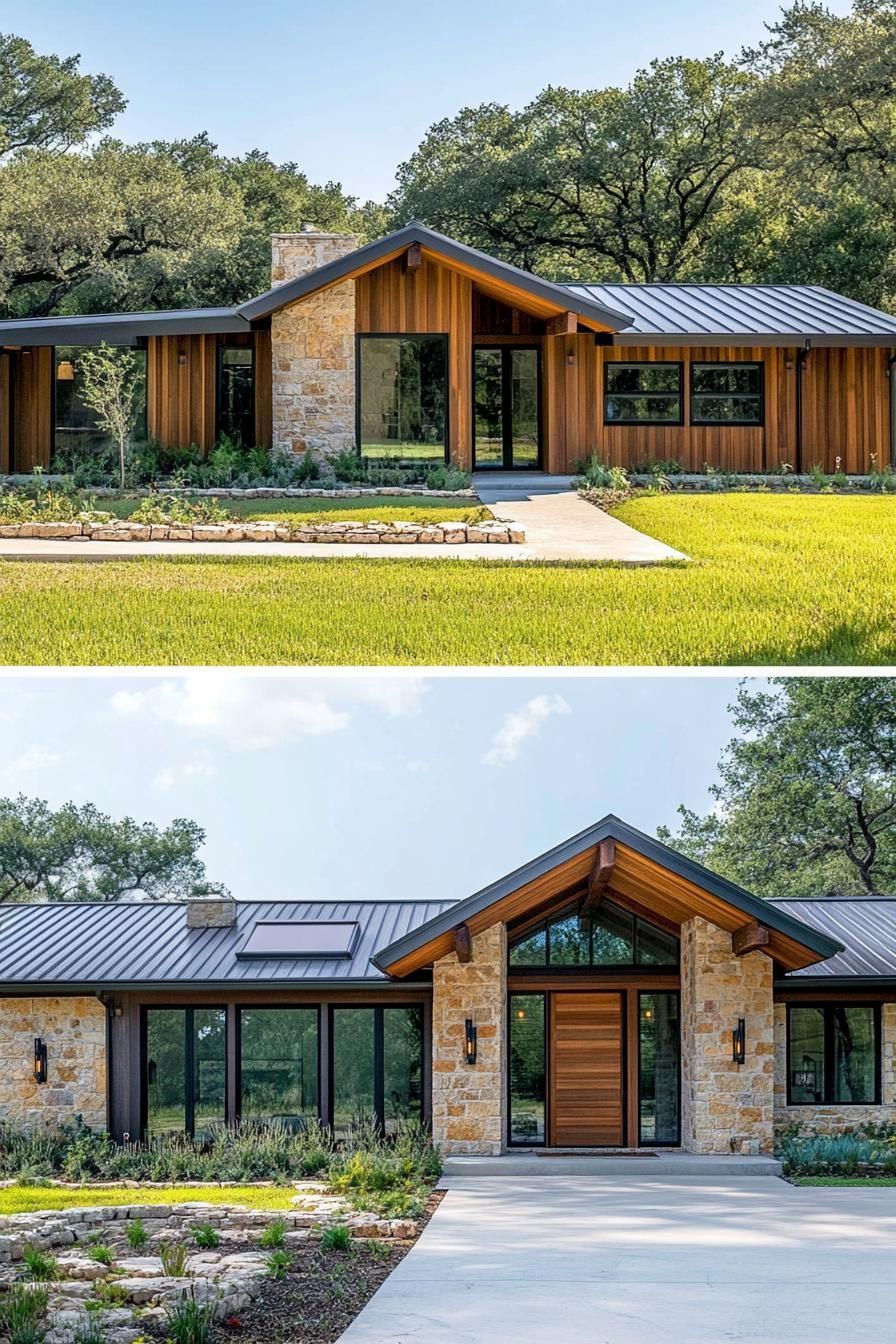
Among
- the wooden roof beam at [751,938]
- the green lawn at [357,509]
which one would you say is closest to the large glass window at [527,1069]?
the wooden roof beam at [751,938]

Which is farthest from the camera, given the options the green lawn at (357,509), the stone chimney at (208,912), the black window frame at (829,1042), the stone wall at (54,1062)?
the green lawn at (357,509)

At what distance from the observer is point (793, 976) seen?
13414 millimetres

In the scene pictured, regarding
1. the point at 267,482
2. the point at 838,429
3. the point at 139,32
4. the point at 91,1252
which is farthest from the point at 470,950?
the point at 139,32

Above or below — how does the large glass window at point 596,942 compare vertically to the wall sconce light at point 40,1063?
above

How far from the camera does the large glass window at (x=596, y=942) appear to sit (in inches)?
533

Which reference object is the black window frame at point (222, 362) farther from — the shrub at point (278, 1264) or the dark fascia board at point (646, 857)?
the shrub at point (278, 1264)

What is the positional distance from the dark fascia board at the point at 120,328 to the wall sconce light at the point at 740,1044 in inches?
523

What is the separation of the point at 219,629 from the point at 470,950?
3.74 metres

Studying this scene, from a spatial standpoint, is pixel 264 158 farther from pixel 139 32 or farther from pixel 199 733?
pixel 199 733

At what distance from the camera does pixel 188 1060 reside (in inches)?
542

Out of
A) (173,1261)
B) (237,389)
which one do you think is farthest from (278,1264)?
(237,389)

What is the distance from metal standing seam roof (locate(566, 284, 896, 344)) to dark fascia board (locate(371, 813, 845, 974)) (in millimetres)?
11289

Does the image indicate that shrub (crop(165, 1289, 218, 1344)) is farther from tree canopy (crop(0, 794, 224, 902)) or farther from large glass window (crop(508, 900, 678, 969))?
tree canopy (crop(0, 794, 224, 902))

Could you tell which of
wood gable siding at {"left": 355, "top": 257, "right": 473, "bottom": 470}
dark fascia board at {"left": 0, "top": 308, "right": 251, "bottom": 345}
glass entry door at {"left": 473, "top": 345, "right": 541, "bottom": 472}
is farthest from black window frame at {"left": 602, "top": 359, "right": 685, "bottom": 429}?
dark fascia board at {"left": 0, "top": 308, "right": 251, "bottom": 345}
